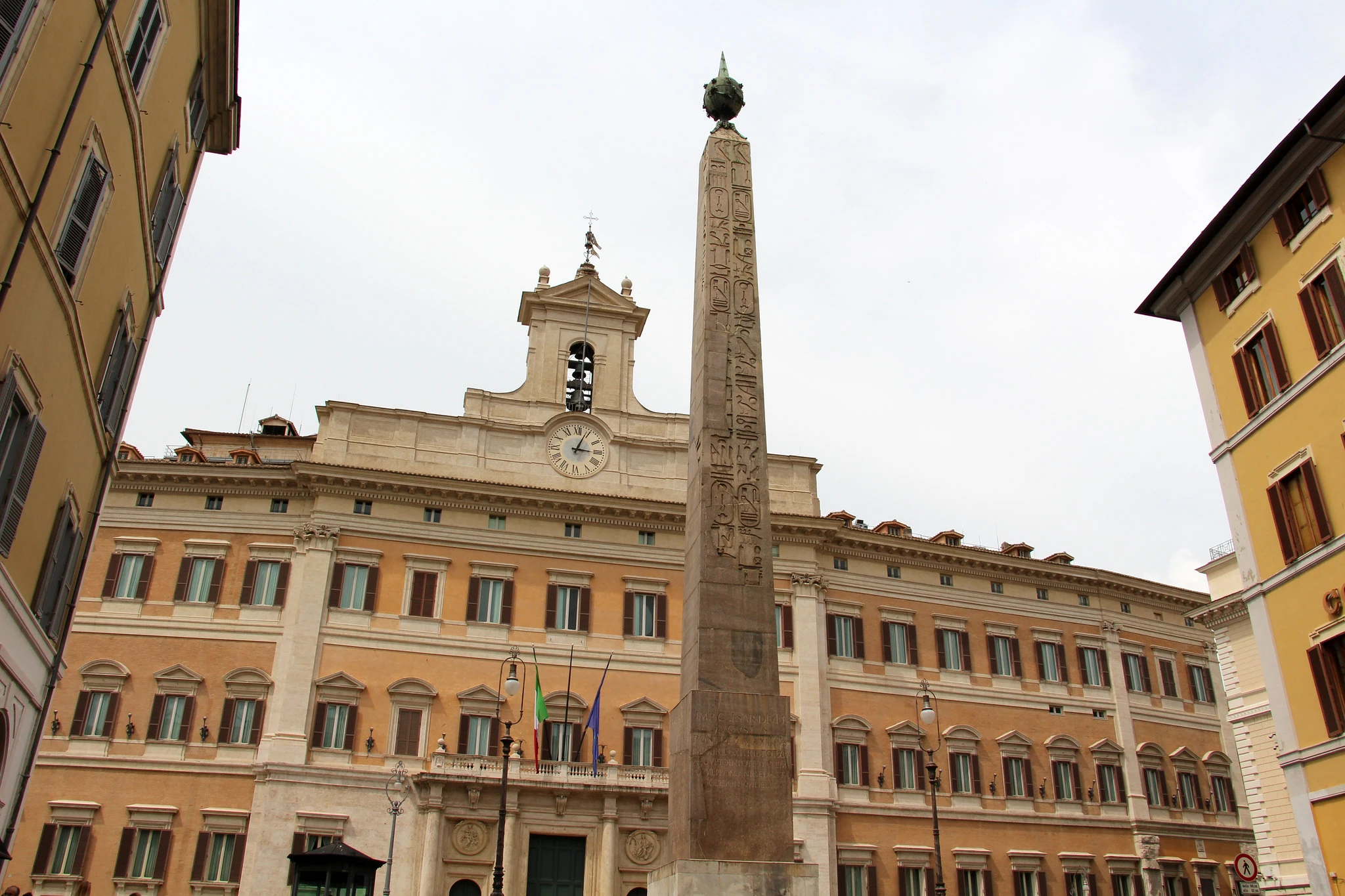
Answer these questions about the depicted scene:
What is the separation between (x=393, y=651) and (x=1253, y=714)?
63.8 ft

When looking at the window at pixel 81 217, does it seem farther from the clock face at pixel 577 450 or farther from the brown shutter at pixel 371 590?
the clock face at pixel 577 450

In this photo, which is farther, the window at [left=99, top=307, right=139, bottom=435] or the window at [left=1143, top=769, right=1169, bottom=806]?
the window at [left=1143, top=769, right=1169, bottom=806]

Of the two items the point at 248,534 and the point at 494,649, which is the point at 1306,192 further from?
the point at 248,534

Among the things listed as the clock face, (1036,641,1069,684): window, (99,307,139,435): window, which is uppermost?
the clock face

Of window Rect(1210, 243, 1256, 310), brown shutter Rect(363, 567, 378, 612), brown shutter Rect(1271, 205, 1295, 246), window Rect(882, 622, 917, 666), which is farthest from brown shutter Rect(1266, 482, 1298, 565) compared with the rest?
brown shutter Rect(363, 567, 378, 612)

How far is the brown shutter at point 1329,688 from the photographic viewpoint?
541 inches

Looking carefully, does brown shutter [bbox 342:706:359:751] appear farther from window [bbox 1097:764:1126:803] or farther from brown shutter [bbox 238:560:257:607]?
window [bbox 1097:764:1126:803]

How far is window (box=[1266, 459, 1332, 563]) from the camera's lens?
1430cm

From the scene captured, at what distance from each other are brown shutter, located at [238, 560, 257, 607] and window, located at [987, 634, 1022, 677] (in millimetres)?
20709

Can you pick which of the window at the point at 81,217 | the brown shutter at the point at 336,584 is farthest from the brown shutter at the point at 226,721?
the window at the point at 81,217

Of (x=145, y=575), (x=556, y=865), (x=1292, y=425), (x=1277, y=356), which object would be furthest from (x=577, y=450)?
(x=1292, y=425)

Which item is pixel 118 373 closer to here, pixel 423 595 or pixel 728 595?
pixel 728 595

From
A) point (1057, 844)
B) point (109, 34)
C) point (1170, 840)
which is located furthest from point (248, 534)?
point (1170, 840)

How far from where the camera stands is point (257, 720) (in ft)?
88.1
